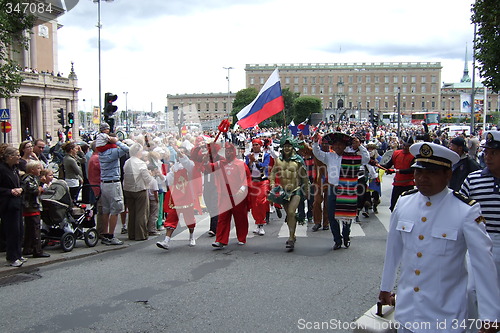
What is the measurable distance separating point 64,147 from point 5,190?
2.98m

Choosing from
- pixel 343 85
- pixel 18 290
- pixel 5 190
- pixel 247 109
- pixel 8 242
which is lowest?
pixel 18 290

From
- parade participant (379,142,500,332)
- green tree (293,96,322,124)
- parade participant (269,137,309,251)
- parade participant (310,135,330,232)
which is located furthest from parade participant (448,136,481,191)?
green tree (293,96,322,124)

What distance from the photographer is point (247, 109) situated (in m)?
10.3

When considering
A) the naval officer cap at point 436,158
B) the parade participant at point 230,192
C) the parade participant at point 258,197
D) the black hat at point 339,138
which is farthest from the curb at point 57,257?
the naval officer cap at point 436,158

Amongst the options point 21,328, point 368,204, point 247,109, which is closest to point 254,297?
point 21,328

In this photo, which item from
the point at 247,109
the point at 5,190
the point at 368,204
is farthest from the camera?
the point at 368,204

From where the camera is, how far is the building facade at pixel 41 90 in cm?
4688

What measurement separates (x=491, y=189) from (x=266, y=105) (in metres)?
6.52

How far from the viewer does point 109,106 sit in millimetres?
12539

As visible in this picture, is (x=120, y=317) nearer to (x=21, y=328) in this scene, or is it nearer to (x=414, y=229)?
(x=21, y=328)

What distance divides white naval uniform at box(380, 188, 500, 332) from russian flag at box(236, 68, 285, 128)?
22.5ft

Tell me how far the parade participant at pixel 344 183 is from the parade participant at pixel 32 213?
483cm

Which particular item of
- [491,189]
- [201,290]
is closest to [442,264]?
[491,189]

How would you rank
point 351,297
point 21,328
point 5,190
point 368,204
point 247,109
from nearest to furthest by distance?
1. point 21,328
2. point 351,297
3. point 5,190
4. point 247,109
5. point 368,204
